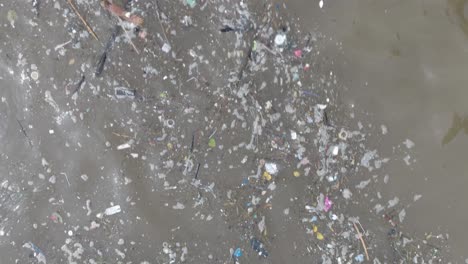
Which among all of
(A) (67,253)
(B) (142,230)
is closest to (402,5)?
(B) (142,230)

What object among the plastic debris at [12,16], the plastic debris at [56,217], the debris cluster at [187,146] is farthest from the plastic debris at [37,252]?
the plastic debris at [12,16]

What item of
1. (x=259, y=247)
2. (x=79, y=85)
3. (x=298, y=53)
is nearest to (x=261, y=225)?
(x=259, y=247)

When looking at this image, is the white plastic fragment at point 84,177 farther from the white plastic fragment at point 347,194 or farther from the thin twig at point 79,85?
the white plastic fragment at point 347,194

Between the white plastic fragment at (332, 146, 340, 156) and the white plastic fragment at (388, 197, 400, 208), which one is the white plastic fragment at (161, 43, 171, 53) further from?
the white plastic fragment at (388, 197, 400, 208)

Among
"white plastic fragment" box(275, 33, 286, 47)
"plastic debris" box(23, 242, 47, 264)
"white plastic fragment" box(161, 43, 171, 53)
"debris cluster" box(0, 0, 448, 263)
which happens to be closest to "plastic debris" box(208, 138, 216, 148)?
"debris cluster" box(0, 0, 448, 263)

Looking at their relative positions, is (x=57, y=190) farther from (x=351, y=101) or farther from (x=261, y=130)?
(x=351, y=101)

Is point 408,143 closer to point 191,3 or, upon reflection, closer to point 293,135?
point 293,135
